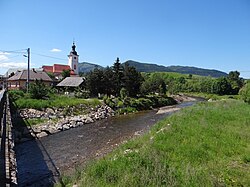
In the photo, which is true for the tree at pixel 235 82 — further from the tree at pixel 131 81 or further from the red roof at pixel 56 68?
the red roof at pixel 56 68

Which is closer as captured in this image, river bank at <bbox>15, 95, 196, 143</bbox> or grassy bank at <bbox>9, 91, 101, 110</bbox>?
river bank at <bbox>15, 95, 196, 143</bbox>

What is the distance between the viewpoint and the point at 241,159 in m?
10.6

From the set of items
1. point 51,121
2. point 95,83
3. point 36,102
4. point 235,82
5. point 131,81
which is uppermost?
point 235,82

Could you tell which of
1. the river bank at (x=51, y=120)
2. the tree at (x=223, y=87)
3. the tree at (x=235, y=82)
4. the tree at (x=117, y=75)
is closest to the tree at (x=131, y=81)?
the tree at (x=117, y=75)

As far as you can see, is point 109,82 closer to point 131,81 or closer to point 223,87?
point 131,81

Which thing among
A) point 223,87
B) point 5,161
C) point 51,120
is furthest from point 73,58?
point 5,161

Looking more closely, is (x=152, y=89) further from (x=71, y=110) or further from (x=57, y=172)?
(x=57, y=172)

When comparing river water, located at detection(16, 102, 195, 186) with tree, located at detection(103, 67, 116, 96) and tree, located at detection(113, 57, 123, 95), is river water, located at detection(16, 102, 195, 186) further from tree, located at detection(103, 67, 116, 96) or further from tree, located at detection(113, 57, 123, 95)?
tree, located at detection(113, 57, 123, 95)

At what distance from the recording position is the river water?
11801mm

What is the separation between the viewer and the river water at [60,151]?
11801 millimetres

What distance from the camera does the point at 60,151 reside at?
16172 mm

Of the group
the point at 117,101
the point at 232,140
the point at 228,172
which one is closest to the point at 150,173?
the point at 228,172

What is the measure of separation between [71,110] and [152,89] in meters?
34.2

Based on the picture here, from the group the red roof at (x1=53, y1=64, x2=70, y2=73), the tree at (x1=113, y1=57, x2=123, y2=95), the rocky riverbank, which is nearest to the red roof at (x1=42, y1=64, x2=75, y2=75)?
the red roof at (x1=53, y1=64, x2=70, y2=73)
